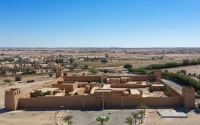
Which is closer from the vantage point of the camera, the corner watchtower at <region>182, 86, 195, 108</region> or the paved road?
the paved road

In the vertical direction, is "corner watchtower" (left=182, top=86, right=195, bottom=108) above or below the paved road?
above

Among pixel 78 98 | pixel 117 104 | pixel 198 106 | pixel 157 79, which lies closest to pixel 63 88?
pixel 78 98

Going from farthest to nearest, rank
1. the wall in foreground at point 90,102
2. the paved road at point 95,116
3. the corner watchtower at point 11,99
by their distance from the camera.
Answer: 1. the wall in foreground at point 90,102
2. the corner watchtower at point 11,99
3. the paved road at point 95,116

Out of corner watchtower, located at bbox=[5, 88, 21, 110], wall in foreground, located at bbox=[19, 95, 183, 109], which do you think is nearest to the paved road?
wall in foreground, located at bbox=[19, 95, 183, 109]

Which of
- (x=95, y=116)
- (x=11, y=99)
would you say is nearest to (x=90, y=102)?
(x=95, y=116)

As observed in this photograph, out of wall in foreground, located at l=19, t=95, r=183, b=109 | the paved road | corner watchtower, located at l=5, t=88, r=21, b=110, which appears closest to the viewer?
the paved road

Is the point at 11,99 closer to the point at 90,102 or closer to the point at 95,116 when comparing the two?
the point at 90,102

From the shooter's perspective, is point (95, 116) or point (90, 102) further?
point (90, 102)

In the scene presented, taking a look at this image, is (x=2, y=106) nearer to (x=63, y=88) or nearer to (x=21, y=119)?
(x=21, y=119)

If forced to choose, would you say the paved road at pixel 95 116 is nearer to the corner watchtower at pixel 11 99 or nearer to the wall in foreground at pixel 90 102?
the wall in foreground at pixel 90 102

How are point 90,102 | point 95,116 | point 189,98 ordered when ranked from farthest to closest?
point 90,102 < point 189,98 < point 95,116

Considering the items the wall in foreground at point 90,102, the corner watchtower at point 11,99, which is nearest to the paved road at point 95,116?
the wall in foreground at point 90,102

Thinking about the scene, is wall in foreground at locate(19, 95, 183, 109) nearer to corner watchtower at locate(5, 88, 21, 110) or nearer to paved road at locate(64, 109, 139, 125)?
corner watchtower at locate(5, 88, 21, 110)

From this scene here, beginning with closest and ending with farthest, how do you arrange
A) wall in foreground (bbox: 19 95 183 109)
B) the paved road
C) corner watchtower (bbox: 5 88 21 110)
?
the paved road → corner watchtower (bbox: 5 88 21 110) → wall in foreground (bbox: 19 95 183 109)
